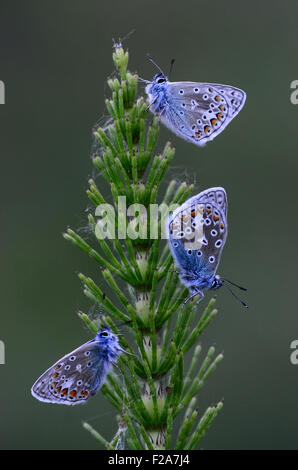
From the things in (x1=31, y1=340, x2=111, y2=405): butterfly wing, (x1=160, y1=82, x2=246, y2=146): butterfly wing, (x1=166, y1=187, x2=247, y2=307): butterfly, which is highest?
(x1=160, y1=82, x2=246, y2=146): butterfly wing

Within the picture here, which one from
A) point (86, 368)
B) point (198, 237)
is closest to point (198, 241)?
point (198, 237)

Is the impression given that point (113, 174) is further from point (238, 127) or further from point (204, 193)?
point (238, 127)

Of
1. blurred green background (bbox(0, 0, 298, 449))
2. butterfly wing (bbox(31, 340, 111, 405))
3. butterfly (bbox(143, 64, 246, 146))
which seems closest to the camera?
butterfly wing (bbox(31, 340, 111, 405))

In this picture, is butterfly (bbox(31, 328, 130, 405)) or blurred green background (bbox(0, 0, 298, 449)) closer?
butterfly (bbox(31, 328, 130, 405))

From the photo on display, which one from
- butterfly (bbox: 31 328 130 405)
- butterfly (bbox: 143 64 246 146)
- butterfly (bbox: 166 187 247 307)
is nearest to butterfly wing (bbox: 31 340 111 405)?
butterfly (bbox: 31 328 130 405)

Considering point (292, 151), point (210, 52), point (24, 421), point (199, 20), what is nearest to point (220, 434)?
point (24, 421)

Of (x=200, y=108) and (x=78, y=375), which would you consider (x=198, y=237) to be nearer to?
(x=78, y=375)

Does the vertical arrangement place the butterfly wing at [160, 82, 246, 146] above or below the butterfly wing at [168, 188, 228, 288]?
above

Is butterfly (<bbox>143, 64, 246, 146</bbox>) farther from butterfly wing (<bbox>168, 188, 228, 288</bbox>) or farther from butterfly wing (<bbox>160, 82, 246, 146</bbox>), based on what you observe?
butterfly wing (<bbox>168, 188, 228, 288</bbox>)
